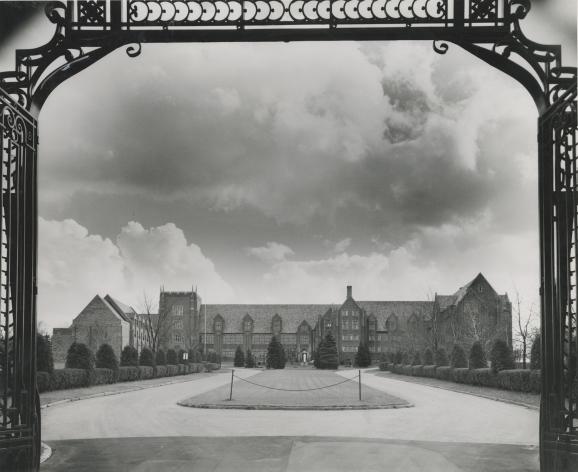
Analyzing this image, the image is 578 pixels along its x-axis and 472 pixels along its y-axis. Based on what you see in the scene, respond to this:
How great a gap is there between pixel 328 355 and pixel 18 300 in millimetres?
68539

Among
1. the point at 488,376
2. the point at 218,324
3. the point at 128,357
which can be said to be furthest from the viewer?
the point at 218,324

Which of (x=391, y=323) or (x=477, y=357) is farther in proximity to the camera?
(x=391, y=323)

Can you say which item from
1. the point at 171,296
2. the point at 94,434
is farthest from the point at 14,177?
the point at 171,296

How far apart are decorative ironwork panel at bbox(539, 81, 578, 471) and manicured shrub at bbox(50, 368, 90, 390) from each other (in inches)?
989

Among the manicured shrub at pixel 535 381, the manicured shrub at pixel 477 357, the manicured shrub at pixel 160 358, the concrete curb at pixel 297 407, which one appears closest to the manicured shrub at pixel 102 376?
the manicured shrub at pixel 160 358

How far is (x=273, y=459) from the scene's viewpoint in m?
10.0

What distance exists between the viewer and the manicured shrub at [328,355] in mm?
74375

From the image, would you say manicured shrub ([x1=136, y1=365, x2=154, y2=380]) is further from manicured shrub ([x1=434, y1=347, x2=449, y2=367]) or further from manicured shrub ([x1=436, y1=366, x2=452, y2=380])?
manicured shrub ([x1=434, y1=347, x2=449, y2=367])

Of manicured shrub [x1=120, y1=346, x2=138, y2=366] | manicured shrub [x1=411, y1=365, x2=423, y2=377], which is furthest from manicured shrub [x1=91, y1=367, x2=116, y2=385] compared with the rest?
manicured shrub [x1=411, y1=365, x2=423, y2=377]

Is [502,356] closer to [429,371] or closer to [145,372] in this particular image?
[429,371]

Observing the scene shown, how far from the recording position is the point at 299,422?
1695 cm

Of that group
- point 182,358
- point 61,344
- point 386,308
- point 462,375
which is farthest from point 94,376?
point 386,308

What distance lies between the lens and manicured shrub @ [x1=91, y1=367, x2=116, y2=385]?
3391 centimetres

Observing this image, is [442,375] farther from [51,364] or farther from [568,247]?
[568,247]
